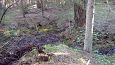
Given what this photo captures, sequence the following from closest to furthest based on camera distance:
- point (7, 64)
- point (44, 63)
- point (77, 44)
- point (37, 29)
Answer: point (44, 63), point (7, 64), point (77, 44), point (37, 29)

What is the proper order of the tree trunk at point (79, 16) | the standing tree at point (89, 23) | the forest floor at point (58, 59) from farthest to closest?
the tree trunk at point (79, 16), the standing tree at point (89, 23), the forest floor at point (58, 59)

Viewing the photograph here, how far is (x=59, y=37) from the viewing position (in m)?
13.3

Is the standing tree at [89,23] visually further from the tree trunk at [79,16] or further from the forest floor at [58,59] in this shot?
the tree trunk at [79,16]

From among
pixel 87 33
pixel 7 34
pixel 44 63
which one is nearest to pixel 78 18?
pixel 7 34

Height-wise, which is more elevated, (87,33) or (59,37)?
(87,33)

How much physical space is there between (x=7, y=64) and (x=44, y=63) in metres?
1.25

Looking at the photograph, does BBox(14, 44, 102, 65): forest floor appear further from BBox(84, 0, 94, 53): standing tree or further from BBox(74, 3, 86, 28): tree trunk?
BBox(74, 3, 86, 28): tree trunk

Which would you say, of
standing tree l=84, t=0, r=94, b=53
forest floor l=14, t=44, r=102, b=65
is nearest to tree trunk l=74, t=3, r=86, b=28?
standing tree l=84, t=0, r=94, b=53

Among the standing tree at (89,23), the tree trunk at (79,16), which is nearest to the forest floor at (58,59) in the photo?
the standing tree at (89,23)

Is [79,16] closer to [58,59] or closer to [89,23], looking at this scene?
[89,23]

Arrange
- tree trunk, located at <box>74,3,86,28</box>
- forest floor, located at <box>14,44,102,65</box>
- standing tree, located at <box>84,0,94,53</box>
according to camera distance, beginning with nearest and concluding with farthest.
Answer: forest floor, located at <box>14,44,102,65</box>, standing tree, located at <box>84,0,94,53</box>, tree trunk, located at <box>74,3,86,28</box>

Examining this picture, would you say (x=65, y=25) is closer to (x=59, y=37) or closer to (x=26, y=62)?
(x=59, y=37)

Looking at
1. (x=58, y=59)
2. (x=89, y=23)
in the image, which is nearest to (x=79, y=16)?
(x=89, y=23)

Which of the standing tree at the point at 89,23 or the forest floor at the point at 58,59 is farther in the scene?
the standing tree at the point at 89,23
